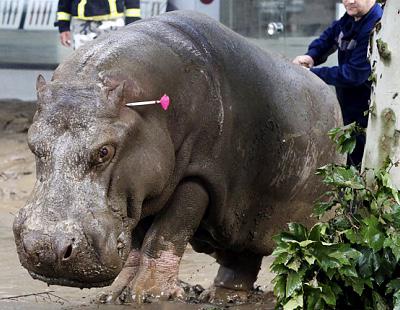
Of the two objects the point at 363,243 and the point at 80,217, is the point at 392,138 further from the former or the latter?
the point at 80,217

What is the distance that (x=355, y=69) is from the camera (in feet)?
22.5

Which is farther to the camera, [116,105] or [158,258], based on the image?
[158,258]

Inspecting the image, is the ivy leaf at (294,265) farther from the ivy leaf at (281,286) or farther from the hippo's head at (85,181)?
the hippo's head at (85,181)

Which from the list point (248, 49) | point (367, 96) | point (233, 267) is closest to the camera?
point (248, 49)

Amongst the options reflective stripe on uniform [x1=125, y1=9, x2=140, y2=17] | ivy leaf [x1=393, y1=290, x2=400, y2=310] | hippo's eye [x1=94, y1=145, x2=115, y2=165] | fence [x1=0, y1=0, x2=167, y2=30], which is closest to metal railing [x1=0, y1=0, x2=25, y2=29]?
fence [x1=0, y1=0, x2=167, y2=30]

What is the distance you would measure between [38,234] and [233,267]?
1.91 meters

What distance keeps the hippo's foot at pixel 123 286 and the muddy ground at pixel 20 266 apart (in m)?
0.05

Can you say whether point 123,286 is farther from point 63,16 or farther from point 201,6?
point 201,6

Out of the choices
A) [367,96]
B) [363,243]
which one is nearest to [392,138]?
[363,243]

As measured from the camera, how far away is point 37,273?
440 cm

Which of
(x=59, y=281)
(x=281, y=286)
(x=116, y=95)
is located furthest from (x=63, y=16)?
(x=281, y=286)

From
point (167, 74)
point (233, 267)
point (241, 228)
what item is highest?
point (167, 74)

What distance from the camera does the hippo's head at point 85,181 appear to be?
4344 millimetres

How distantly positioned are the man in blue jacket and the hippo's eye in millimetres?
2363
